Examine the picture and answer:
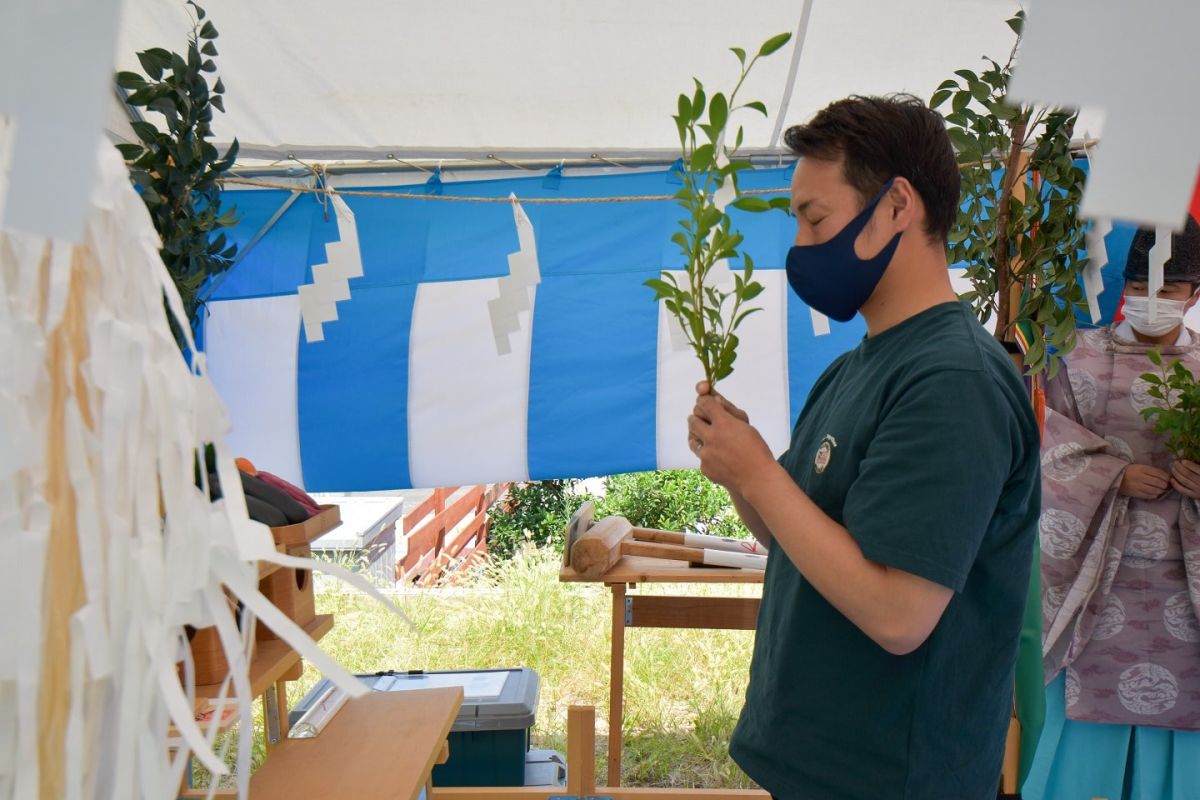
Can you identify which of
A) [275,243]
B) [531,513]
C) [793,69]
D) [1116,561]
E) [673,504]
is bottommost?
[531,513]

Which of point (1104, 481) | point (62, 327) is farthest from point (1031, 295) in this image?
point (62, 327)

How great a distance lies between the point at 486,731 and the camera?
2.90 m

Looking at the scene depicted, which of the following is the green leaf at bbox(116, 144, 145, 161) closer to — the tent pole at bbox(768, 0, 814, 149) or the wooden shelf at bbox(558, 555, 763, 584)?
the wooden shelf at bbox(558, 555, 763, 584)

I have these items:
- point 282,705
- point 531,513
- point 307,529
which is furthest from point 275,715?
point 531,513

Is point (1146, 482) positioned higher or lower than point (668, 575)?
higher

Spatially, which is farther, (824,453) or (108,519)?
(824,453)

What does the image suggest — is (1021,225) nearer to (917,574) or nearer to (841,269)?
(841,269)

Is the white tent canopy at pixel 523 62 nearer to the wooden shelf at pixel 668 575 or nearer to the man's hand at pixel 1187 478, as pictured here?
the man's hand at pixel 1187 478

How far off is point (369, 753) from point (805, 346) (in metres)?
2.27

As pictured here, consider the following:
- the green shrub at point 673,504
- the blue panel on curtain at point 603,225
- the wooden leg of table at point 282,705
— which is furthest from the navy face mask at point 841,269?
the green shrub at point 673,504

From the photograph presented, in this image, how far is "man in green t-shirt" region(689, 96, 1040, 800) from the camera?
102cm

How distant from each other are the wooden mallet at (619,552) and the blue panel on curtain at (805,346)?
1032 mm

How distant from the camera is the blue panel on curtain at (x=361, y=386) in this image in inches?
143

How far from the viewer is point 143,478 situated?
52 cm
